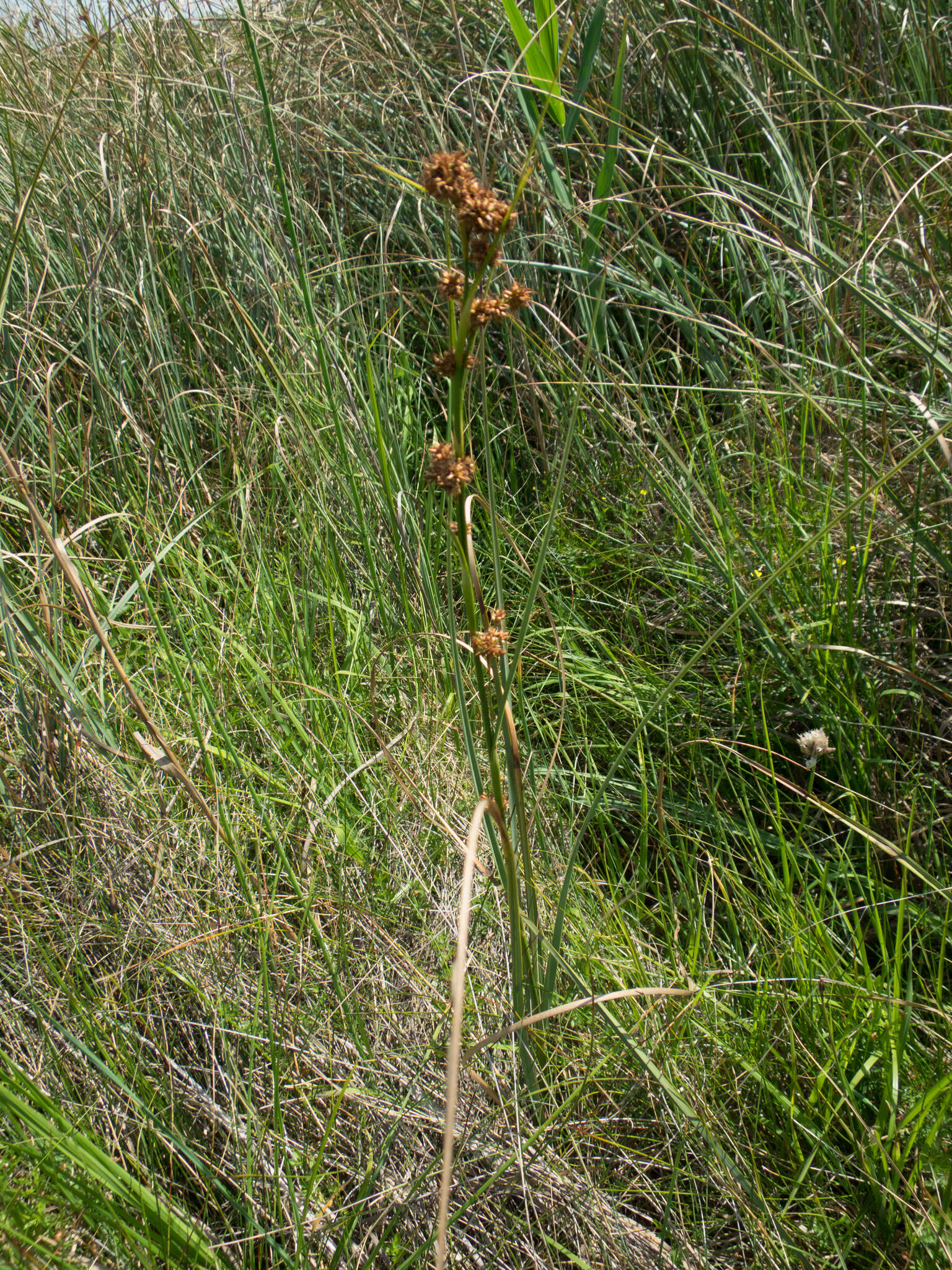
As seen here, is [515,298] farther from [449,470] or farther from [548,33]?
[548,33]

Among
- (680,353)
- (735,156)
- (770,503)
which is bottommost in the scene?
(770,503)

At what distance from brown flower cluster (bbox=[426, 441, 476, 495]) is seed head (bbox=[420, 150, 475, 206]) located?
18 centimetres

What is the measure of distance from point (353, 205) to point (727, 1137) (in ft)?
7.44

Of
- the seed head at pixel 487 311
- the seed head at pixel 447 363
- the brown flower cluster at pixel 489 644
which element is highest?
the seed head at pixel 487 311

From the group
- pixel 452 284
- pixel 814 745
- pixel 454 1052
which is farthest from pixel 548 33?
pixel 454 1052

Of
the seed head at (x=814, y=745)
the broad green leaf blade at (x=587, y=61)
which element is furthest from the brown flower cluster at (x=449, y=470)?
the broad green leaf blade at (x=587, y=61)

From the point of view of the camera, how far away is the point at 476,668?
753 mm

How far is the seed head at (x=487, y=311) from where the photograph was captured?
2.15ft

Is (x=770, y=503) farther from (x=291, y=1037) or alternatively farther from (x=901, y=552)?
(x=291, y=1037)

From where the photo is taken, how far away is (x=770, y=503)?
1515mm

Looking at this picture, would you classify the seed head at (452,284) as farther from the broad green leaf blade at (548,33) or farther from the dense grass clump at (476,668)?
the broad green leaf blade at (548,33)

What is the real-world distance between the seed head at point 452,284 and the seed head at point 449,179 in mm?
56

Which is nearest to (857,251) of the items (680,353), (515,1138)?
(680,353)

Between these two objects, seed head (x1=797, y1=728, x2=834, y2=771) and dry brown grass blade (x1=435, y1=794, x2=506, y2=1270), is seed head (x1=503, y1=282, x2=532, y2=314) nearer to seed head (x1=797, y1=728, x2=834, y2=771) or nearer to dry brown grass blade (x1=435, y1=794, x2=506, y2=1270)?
dry brown grass blade (x1=435, y1=794, x2=506, y2=1270)
